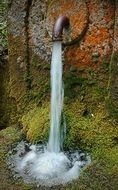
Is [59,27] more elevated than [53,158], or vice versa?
[59,27]

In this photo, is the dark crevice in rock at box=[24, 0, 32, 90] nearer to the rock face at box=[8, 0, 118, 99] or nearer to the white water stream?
the rock face at box=[8, 0, 118, 99]

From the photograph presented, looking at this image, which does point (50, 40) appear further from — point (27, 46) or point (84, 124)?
point (84, 124)

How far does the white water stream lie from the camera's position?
3402 mm

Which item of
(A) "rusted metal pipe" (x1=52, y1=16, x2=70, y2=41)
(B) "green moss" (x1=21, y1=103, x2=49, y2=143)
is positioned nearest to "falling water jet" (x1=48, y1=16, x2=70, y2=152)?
(A) "rusted metal pipe" (x1=52, y1=16, x2=70, y2=41)

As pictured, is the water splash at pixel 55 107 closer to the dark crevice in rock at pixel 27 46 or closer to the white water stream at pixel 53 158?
the white water stream at pixel 53 158

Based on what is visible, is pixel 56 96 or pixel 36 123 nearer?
pixel 56 96

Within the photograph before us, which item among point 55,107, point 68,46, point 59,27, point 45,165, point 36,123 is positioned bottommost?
point 45,165

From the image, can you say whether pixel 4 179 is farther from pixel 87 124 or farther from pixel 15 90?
pixel 15 90

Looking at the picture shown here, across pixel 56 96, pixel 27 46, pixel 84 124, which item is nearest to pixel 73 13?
pixel 27 46

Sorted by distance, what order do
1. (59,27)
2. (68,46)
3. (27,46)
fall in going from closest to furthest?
(59,27) → (68,46) → (27,46)

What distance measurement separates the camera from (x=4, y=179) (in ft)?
11.1

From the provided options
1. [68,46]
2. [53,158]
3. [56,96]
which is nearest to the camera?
[53,158]

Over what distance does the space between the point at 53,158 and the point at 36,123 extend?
461mm

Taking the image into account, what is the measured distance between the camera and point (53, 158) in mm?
3633
